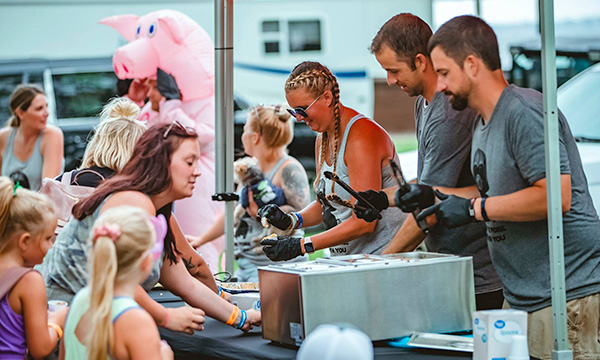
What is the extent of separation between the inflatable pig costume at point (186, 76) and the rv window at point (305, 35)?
395 cm

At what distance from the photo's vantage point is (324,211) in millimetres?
3090

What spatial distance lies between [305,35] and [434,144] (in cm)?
705

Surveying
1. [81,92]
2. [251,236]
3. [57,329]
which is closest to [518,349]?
[57,329]

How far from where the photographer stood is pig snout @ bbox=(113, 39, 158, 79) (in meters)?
5.38

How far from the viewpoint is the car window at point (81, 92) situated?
27.6 feet

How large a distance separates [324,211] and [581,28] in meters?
8.23

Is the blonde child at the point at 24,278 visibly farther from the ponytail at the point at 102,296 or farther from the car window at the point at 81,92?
the car window at the point at 81,92

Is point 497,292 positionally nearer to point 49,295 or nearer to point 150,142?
point 150,142

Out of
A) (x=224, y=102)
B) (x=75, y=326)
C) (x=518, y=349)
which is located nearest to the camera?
(x=518, y=349)

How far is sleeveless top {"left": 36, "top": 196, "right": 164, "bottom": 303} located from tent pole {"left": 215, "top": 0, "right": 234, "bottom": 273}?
46.4 inches

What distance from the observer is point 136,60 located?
537cm

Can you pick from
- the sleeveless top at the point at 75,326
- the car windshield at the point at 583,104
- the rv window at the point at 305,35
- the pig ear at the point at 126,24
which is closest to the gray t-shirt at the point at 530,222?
the sleeveless top at the point at 75,326

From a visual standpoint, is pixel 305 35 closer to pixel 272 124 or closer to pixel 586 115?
pixel 586 115

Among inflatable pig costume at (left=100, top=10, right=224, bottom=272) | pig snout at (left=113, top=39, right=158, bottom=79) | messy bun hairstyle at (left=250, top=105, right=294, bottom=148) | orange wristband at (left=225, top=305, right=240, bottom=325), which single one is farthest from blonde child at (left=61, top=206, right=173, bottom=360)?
pig snout at (left=113, top=39, right=158, bottom=79)
